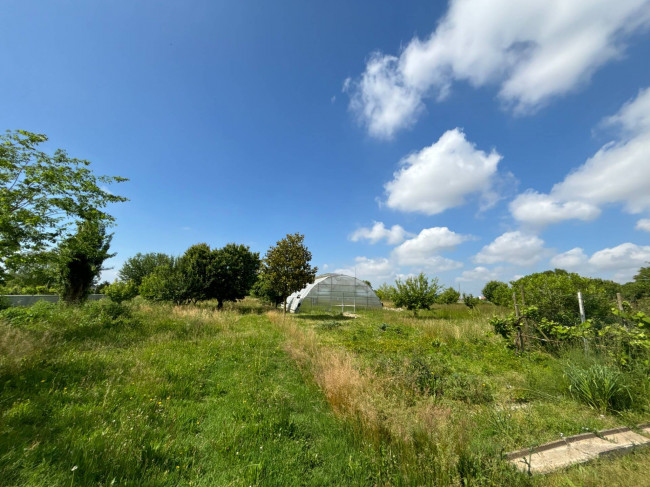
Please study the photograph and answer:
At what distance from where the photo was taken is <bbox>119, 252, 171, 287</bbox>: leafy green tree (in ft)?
123

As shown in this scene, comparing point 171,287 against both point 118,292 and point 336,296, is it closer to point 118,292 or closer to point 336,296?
point 118,292

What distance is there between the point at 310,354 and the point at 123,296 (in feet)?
85.4

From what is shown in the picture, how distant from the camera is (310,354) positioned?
7.46 metres

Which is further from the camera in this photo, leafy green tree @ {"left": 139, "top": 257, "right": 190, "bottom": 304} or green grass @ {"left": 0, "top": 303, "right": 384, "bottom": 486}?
leafy green tree @ {"left": 139, "top": 257, "right": 190, "bottom": 304}

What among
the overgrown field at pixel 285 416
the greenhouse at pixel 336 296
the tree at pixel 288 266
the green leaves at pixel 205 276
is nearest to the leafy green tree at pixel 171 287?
the green leaves at pixel 205 276

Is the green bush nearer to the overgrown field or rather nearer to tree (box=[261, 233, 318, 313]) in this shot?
the overgrown field

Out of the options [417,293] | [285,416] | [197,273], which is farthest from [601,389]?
[197,273]

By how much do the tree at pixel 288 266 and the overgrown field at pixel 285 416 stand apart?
37.2 ft

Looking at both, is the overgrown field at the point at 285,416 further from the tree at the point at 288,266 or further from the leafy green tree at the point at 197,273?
the leafy green tree at the point at 197,273

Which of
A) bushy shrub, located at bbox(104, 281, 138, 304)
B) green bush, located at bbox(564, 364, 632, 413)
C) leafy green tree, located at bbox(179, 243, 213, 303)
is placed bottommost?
green bush, located at bbox(564, 364, 632, 413)

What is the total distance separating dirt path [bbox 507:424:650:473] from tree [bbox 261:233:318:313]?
1642 cm

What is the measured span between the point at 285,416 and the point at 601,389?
5427 mm

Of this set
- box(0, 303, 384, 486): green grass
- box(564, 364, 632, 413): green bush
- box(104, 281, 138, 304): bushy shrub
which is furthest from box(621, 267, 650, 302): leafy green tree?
box(104, 281, 138, 304): bushy shrub

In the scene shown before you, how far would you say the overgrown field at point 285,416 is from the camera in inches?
103
